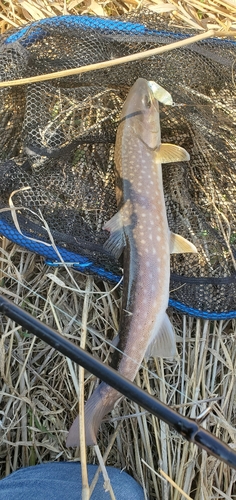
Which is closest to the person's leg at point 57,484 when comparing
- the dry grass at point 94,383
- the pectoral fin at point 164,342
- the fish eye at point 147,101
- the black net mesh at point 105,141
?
the dry grass at point 94,383

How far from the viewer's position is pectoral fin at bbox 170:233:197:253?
173 centimetres

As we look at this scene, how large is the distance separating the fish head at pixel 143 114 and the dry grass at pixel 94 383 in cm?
55

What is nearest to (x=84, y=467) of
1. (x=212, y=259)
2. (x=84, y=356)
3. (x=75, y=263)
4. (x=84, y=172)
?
(x=84, y=356)

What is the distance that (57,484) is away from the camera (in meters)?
1.69

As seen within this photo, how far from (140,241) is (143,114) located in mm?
541

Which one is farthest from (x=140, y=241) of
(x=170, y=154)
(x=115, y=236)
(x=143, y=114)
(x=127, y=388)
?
(x=127, y=388)

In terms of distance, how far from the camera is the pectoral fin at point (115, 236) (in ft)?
5.59

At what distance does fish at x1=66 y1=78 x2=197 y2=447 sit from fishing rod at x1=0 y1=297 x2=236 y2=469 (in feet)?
1.89

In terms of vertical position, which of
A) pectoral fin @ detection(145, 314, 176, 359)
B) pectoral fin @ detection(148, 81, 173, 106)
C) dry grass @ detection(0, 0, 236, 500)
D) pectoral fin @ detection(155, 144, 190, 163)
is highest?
pectoral fin @ detection(148, 81, 173, 106)

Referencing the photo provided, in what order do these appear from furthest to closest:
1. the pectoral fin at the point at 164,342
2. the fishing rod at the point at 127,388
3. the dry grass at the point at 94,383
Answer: the dry grass at the point at 94,383
the pectoral fin at the point at 164,342
the fishing rod at the point at 127,388

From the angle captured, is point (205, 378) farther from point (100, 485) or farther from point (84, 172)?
point (84, 172)

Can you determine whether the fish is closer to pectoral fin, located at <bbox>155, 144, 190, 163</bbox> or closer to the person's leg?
pectoral fin, located at <bbox>155, 144, 190, 163</bbox>

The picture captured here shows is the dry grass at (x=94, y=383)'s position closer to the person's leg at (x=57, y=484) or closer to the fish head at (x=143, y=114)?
the person's leg at (x=57, y=484)

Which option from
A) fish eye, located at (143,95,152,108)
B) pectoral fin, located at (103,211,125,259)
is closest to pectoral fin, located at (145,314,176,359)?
pectoral fin, located at (103,211,125,259)
